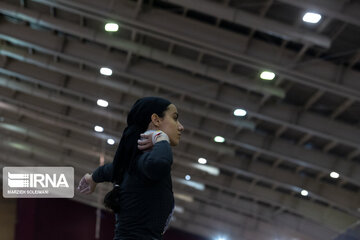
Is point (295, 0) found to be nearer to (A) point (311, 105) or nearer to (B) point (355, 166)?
(A) point (311, 105)

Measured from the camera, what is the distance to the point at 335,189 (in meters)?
19.1

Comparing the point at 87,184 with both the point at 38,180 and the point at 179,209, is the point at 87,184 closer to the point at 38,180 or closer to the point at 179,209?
the point at 38,180

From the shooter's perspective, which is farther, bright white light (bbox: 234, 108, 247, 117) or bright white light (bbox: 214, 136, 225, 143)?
bright white light (bbox: 214, 136, 225, 143)

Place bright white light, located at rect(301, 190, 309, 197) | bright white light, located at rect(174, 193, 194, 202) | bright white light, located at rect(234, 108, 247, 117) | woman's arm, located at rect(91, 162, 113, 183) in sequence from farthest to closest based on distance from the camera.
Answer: bright white light, located at rect(174, 193, 194, 202), bright white light, located at rect(301, 190, 309, 197), bright white light, located at rect(234, 108, 247, 117), woman's arm, located at rect(91, 162, 113, 183)

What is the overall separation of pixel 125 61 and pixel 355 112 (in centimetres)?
607

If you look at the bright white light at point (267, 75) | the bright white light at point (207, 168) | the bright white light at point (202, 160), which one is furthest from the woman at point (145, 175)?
the bright white light at point (207, 168)

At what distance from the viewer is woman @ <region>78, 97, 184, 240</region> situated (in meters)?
2.07

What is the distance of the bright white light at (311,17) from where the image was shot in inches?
392

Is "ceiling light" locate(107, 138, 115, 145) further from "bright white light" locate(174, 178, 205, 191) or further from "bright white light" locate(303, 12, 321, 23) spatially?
"bright white light" locate(303, 12, 321, 23)

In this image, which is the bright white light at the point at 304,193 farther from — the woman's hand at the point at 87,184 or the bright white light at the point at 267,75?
A: the woman's hand at the point at 87,184
